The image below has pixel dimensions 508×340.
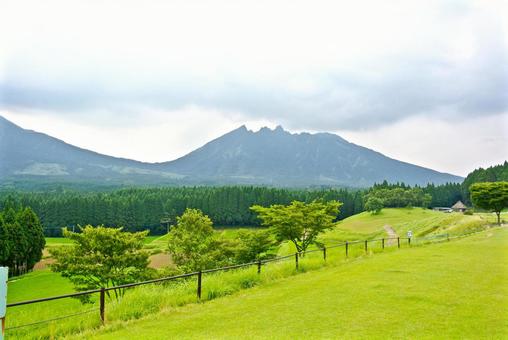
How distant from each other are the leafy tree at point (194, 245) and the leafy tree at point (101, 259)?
9.80 ft

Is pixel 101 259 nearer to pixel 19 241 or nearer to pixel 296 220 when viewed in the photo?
pixel 296 220

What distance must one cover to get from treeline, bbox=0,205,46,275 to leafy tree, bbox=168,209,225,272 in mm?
26237

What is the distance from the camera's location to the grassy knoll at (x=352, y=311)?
6500 millimetres

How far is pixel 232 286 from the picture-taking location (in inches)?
411

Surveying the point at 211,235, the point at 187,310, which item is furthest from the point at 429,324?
the point at 211,235

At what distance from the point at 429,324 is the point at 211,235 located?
20.6 m

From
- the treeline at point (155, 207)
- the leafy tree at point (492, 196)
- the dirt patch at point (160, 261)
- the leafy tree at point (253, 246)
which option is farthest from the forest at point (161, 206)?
the leafy tree at point (253, 246)

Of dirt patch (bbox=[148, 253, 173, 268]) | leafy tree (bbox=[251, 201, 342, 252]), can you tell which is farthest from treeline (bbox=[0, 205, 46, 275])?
leafy tree (bbox=[251, 201, 342, 252])

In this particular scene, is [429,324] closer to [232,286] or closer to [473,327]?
[473,327]

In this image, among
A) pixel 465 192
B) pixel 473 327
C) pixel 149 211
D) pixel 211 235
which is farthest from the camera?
pixel 465 192

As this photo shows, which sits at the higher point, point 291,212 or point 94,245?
point 291,212

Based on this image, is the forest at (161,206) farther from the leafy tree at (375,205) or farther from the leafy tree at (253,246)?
the leafy tree at (253,246)

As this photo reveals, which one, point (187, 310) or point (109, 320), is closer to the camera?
point (109, 320)

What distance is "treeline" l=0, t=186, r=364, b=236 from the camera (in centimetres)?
7706
